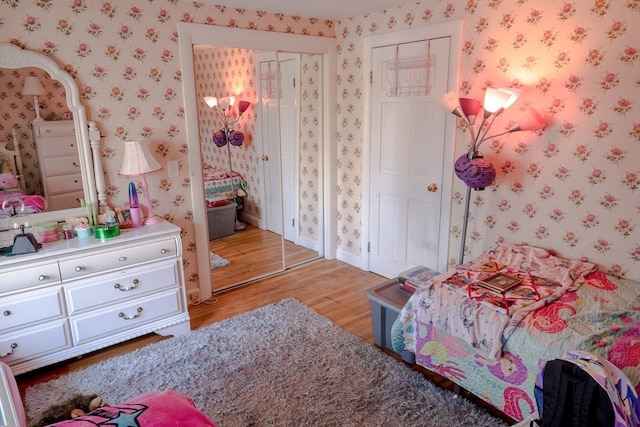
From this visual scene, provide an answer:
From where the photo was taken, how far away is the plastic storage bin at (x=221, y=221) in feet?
13.2

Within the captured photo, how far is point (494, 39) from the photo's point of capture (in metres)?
2.82

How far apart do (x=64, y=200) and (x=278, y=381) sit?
1854mm

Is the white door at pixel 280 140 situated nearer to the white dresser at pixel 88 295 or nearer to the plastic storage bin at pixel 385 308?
the white dresser at pixel 88 295

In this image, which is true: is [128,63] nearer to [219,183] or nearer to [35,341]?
[219,183]

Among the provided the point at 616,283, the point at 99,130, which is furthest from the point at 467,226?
the point at 99,130

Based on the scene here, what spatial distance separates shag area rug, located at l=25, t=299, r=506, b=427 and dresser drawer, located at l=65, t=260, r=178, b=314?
1.25ft

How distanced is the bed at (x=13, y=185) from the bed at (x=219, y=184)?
47.3 inches

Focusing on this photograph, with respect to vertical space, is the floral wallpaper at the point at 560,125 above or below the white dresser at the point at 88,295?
above

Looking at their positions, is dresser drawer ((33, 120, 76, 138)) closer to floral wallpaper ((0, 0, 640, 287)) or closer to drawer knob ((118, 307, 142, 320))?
floral wallpaper ((0, 0, 640, 287))

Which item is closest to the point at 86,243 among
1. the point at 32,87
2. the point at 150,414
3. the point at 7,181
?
the point at 7,181

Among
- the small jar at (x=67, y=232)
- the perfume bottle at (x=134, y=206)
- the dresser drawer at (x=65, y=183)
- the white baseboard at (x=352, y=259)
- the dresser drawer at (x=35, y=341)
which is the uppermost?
the dresser drawer at (x=65, y=183)

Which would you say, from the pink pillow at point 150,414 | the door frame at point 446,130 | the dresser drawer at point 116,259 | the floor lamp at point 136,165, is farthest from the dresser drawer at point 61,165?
the door frame at point 446,130

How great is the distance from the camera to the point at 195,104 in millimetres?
3238

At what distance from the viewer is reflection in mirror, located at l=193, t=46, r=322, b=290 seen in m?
3.61
